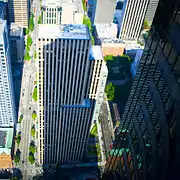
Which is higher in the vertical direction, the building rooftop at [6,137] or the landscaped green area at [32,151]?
the building rooftop at [6,137]

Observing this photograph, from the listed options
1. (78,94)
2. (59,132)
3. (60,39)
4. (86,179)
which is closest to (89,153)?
(86,179)

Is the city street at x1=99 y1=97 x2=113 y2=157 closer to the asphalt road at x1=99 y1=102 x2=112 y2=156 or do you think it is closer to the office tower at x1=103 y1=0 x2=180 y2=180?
the asphalt road at x1=99 y1=102 x2=112 y2=156

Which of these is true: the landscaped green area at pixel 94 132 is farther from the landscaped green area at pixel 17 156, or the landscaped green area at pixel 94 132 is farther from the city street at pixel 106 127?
the landscaped green area at pixel 17 156

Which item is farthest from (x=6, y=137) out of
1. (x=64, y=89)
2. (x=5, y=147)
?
(x=64, y=89)

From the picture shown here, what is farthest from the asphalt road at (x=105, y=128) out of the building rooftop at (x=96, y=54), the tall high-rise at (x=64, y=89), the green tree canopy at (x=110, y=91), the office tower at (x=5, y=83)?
the building rooftop at (x=96, y=54)

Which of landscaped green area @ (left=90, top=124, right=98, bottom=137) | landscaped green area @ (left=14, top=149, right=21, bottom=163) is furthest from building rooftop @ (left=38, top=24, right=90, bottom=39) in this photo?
landscaped green area @ (left=90, top=124, right=98, bottom=137)
